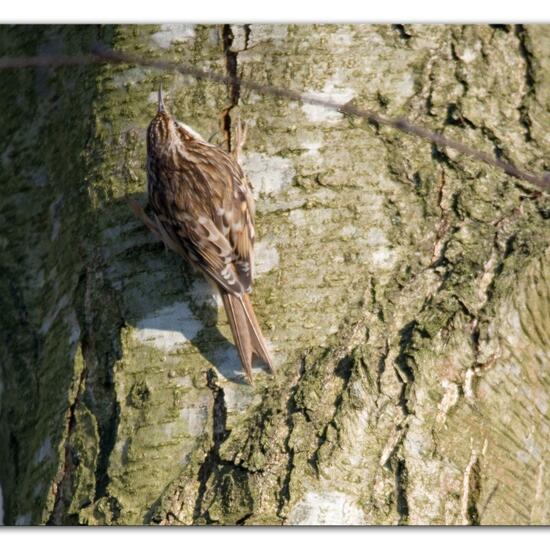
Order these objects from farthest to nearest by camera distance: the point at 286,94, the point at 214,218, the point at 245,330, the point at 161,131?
the point at 214,218 → the point at 161,131 → the point at 245,330 → the point at 286,94

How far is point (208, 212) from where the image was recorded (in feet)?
8.89

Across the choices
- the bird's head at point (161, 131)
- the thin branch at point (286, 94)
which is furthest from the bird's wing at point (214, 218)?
the thin branch at point (286, 94)

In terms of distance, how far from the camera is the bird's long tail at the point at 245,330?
2105 mm

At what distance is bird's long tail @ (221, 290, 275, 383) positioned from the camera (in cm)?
211

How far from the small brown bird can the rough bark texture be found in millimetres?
37

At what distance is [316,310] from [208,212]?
2.04 ft

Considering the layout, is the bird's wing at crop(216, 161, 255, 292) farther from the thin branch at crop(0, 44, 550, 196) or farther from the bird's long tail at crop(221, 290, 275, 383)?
the thin branch at crop(0, 44, 550, 196)

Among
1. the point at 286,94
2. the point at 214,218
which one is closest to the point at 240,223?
A: the point at 214,218

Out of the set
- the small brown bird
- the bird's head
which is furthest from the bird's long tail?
the bird's head

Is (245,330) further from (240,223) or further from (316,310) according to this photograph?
(240,223)

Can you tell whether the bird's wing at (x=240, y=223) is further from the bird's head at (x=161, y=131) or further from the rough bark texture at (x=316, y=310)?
the bird's head at (x=161, y=131)
